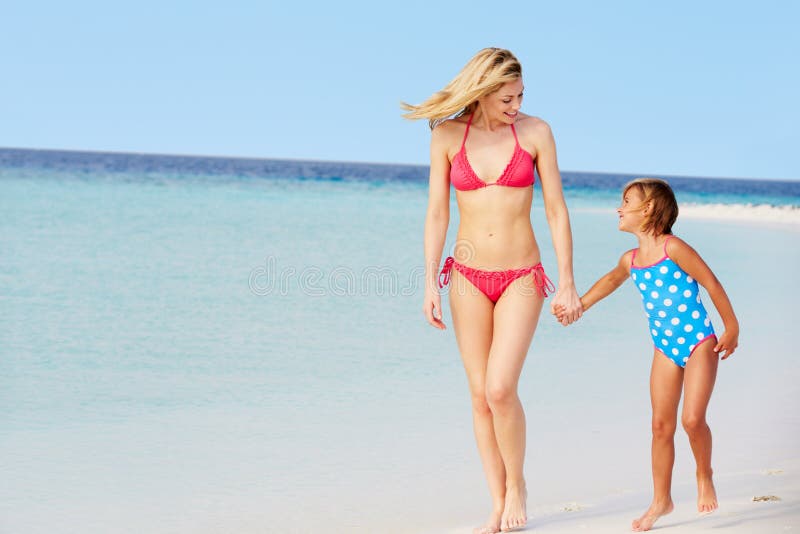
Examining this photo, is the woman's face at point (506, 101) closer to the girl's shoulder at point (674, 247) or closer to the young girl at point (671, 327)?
the young girl at point (671, 327)

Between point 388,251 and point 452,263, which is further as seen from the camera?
point 388,251

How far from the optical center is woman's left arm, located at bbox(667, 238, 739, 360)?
152 inches

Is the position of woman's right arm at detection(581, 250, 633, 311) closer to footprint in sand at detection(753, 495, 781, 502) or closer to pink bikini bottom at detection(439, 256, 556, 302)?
pink bikini bottom at detection(439, 256, 556, 302)

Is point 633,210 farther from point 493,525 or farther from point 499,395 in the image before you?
point 493,525

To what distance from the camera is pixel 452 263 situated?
13.5 ft

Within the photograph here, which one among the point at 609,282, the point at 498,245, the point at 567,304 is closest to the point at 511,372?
the point at 567,304

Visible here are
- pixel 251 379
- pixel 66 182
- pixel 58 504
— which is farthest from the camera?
pixel 66 182

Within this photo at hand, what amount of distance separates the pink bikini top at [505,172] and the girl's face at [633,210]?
388 millimetres

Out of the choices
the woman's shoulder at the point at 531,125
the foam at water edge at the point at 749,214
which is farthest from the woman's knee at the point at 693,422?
the foam at water edge at the point at 749,214

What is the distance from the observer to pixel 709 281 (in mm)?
3861

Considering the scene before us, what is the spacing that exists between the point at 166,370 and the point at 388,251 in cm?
882

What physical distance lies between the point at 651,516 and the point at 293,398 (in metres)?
2.99

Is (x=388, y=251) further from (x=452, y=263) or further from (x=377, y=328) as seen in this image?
(x=452, y=263)

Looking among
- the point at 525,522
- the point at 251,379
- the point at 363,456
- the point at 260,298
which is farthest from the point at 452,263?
the point at 260,298
